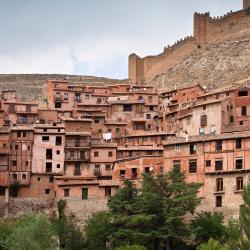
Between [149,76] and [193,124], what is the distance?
38.1 m

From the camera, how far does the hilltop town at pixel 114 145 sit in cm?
5244

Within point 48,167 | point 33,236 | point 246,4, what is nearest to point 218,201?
point 33,236

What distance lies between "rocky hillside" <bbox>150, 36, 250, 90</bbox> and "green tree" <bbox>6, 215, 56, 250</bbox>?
141 feet

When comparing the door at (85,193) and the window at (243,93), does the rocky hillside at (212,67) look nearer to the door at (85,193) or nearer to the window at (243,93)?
the window at (243,93)

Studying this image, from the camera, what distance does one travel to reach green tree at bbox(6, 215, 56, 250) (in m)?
44.0

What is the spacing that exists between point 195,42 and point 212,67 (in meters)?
8.26

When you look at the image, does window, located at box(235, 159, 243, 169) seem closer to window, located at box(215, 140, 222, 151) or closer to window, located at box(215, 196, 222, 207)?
window, located at box(215, 140, 222, 151)

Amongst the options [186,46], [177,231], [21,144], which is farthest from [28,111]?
[186,46]

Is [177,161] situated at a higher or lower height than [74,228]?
higher

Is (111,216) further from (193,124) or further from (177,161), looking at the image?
(193,124)

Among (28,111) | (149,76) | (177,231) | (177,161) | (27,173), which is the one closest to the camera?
(177,231)

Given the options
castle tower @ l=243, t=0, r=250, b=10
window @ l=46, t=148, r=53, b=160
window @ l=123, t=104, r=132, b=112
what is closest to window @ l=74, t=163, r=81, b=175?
window @ l=46, t=148, r=53, b=160

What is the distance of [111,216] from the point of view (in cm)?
4747

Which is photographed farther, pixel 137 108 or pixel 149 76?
pixel 149 76
